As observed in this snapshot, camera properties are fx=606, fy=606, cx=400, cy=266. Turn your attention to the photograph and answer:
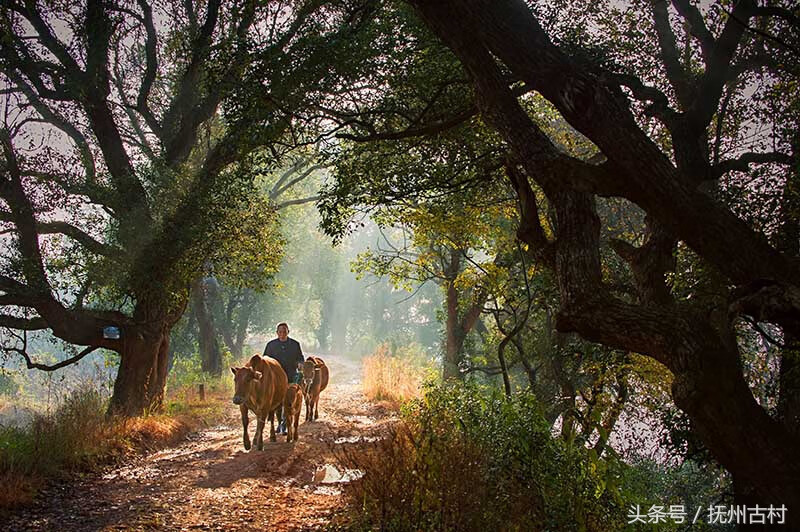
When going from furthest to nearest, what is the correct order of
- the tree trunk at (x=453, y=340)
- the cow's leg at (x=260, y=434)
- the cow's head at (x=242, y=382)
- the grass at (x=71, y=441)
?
the tree trunk at (x=453, y=340) < the cow's leg at (x=260, y=434) < the cow's head at (x=242, y=382) < the grass at (x=71, y=441)

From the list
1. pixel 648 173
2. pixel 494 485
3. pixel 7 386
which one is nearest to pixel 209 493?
pixel 494 485

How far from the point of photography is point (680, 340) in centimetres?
523

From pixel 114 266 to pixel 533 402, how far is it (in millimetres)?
9394

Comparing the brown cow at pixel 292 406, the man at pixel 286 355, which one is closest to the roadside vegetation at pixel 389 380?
the man at pixel 286 355

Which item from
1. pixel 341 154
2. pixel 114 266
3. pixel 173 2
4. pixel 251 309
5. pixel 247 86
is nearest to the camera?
pixel 247 86

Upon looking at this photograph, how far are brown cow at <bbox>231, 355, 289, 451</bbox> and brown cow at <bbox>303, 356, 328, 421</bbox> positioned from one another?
157cm

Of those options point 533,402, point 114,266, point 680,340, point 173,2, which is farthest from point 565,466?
point 173,2

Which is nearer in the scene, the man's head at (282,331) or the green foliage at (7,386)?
the man's head at (282,331)

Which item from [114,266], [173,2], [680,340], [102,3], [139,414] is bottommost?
[139,414]

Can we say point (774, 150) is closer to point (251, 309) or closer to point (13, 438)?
point (13, 438)

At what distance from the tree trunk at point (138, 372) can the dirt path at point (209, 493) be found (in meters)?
2.17

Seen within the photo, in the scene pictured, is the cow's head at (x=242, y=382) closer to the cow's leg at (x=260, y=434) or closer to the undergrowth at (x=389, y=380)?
the cow's leg at (x=260, y=434)

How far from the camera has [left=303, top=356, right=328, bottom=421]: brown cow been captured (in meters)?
13.4

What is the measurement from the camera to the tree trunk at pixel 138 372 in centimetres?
1347
